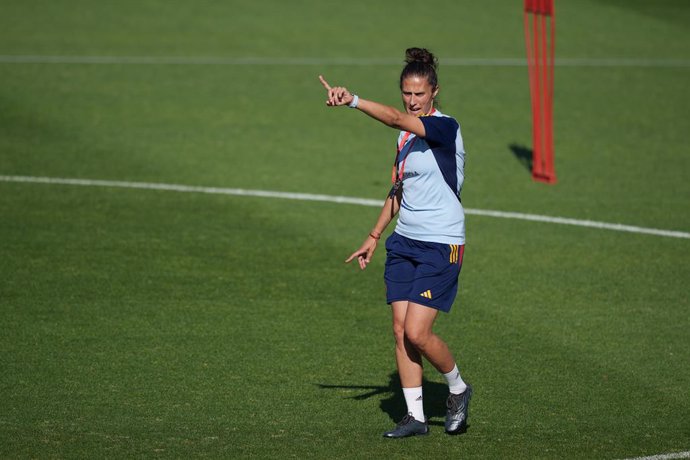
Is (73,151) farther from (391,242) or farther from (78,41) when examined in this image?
(391,242)

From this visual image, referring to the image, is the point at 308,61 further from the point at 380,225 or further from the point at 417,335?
the point at 417,335

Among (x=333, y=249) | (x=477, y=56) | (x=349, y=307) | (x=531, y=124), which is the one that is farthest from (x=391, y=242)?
(x=477, y=56)

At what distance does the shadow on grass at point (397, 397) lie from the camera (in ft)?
26.6

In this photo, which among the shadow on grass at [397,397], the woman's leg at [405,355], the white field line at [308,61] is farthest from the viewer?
the white field line at [308,61]

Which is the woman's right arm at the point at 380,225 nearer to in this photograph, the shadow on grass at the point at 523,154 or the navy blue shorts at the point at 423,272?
the navy blue shorts at the point at 423,272

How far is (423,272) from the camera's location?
7402mm

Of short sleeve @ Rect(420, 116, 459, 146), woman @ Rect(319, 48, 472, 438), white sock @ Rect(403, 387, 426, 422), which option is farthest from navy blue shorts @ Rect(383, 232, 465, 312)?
short sleeve @ Rect(420, 116, 459, 146)

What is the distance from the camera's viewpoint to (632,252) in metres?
12.2

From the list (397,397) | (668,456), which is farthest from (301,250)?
(668,456)

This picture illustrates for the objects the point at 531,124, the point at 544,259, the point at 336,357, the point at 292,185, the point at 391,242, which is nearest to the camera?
the point at 391,242

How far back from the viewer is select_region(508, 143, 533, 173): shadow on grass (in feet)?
52.4

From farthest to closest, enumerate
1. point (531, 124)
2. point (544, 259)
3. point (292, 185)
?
point (531, 124)
point (292, 185)
point (544, 259)

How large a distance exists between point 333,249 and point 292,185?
2703mm

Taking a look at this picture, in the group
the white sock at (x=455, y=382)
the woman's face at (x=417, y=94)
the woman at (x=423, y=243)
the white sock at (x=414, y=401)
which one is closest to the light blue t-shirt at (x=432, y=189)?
the woman at (x=423, y=243)
